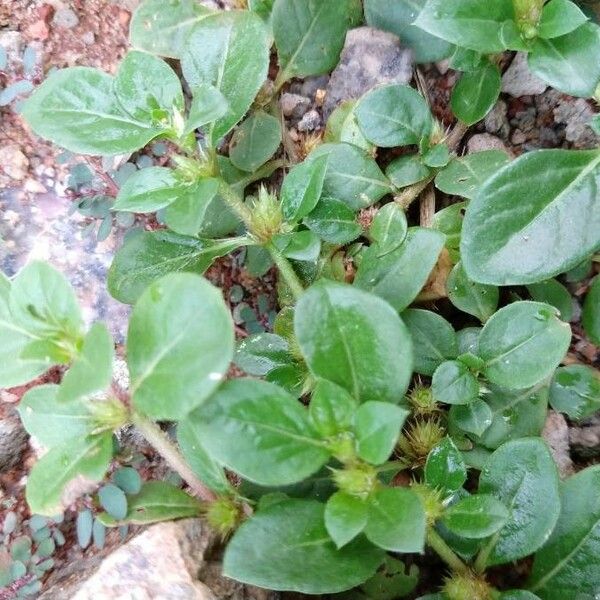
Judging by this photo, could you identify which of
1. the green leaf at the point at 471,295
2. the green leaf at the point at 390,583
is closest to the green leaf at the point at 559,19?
the green leaf at the point at 471,295

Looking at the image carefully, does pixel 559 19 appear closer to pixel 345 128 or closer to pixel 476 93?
pixel 476 93

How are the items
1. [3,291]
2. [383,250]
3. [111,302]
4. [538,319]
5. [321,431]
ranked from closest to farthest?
[321,431] → [3,291] → [538,319] → [383,250] → [111,302]

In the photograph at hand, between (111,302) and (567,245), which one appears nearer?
(567,245)

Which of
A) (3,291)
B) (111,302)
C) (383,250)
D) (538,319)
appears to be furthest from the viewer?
(111,302)

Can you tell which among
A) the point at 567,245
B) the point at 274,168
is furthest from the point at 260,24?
the point at 567,245

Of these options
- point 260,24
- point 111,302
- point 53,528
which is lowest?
point 53,528

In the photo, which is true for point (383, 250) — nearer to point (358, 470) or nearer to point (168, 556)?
point (358, 470)

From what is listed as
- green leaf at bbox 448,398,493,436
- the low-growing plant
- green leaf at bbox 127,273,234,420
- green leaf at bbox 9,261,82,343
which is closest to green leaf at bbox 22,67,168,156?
the low-growing plant
